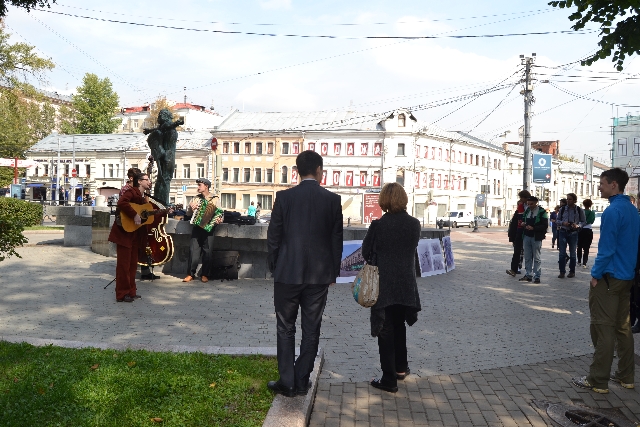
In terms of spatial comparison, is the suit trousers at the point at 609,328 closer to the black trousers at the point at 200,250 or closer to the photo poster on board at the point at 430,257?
the black trousers at the point at 200,250

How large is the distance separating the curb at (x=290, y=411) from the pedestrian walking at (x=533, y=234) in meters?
9.20

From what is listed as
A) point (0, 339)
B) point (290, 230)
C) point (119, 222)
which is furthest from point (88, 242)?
point (290, 230)

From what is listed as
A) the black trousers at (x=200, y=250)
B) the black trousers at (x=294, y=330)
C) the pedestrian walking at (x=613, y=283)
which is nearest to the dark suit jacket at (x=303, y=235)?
the black trousers at (x=294, y=330)

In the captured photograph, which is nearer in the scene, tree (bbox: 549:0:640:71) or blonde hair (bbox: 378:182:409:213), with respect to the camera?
blonde hair (bbox: 378:182:409:213)

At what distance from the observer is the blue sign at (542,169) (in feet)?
101

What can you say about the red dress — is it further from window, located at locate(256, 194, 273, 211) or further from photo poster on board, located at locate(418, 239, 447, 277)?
window, located at locate(256, 194, 273, 211)

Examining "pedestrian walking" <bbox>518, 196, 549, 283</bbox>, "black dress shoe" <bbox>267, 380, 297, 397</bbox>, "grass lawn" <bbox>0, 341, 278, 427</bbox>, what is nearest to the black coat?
"black dress shoe" <bbox>267, 380, 297, 397</bbox>

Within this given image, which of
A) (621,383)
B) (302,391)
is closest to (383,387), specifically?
(302,391)

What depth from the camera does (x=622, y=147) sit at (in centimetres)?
4359

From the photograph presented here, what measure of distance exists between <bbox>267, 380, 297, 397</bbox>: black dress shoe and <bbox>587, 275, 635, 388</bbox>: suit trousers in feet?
9.18

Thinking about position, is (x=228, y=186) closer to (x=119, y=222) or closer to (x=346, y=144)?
(x=346, y=144)

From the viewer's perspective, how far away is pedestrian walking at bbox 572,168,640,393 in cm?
537

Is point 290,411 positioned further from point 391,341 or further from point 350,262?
point 350,262

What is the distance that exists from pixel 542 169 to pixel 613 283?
93.1 feet
